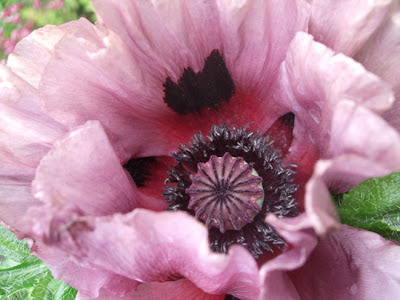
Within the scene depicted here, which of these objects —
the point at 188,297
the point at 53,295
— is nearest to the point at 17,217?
the point at 53,295

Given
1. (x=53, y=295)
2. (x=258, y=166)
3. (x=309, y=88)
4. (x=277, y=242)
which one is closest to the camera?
(x=309, y=88)

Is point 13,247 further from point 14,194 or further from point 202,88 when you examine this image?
point 202,88

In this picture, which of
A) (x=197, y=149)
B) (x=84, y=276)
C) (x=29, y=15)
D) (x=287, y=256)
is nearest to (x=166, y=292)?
(x=84, y=276)

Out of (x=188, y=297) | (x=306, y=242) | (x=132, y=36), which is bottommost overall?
(x=188, y=297)

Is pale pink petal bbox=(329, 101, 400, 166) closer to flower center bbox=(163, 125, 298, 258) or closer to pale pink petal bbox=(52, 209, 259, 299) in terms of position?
pale pink petal bbox=(52, 209, 259, 299)

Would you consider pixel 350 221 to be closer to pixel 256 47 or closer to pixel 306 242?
pixel 306 242

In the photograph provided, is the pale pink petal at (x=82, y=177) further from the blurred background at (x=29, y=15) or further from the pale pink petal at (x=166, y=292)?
the blurred background at (x=29, y=15)
